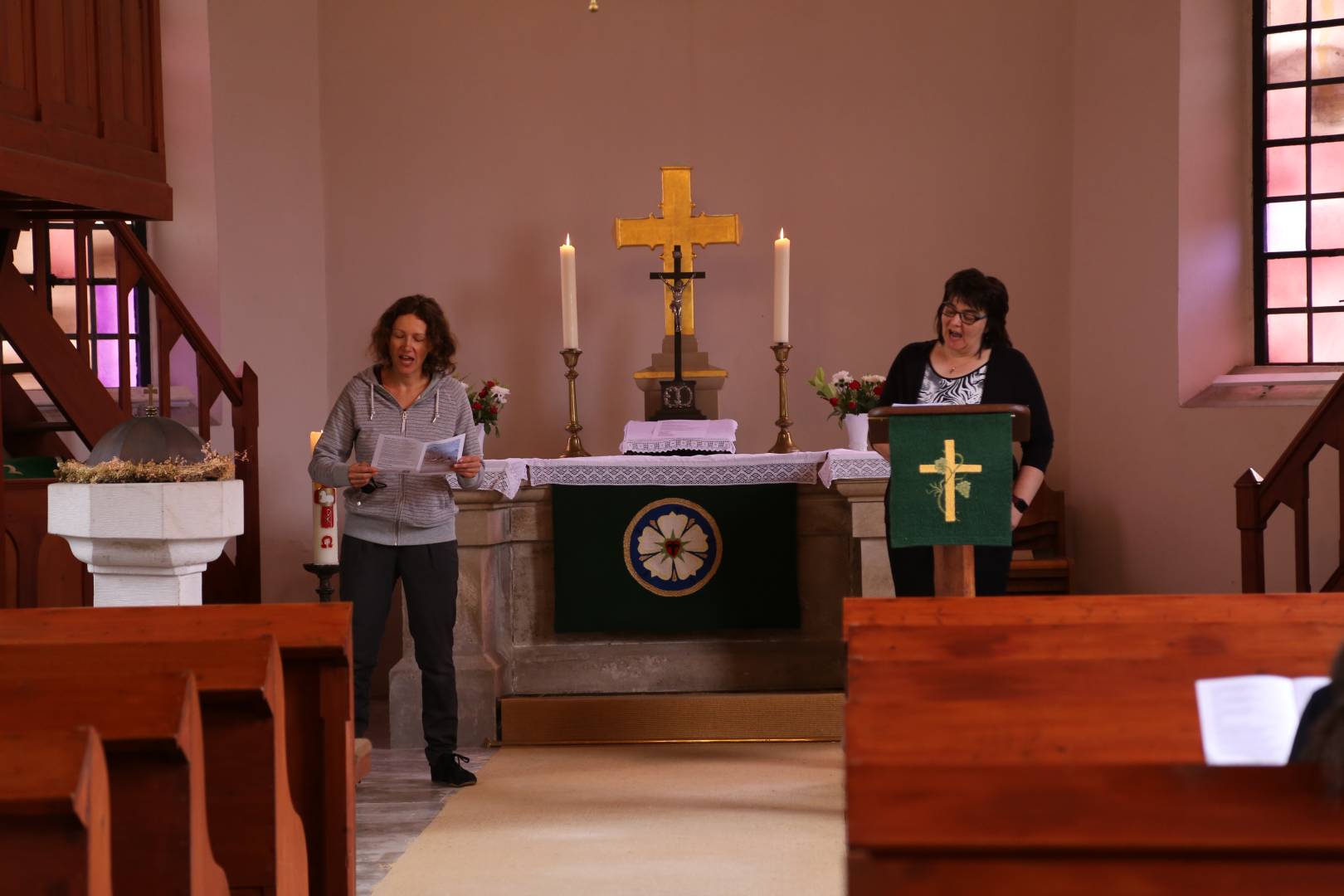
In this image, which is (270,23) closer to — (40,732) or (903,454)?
(903,454)

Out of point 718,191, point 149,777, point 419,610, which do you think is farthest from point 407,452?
point 718,191

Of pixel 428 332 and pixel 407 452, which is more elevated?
pixel 428 332

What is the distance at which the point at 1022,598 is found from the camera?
3312 millimetres

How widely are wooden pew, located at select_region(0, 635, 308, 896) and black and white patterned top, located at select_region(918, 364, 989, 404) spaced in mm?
2293

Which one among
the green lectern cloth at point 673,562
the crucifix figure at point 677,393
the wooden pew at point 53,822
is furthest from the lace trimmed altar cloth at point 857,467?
the wooden pew at point 53,822

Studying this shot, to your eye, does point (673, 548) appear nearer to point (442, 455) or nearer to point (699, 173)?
point (442, 455)

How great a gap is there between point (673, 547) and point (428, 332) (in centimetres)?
163

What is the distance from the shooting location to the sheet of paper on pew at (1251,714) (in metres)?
2.02

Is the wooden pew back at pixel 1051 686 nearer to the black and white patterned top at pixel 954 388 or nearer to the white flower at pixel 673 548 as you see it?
the black and white patterned top at pixel 954 388

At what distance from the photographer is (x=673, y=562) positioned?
6137 millimetres

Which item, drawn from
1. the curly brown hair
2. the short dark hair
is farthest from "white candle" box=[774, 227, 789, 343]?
the short dark hair

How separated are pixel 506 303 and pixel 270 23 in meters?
1.97

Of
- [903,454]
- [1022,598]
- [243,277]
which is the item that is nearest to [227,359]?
[243,277]

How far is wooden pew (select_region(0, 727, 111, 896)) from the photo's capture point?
63.4 inches
